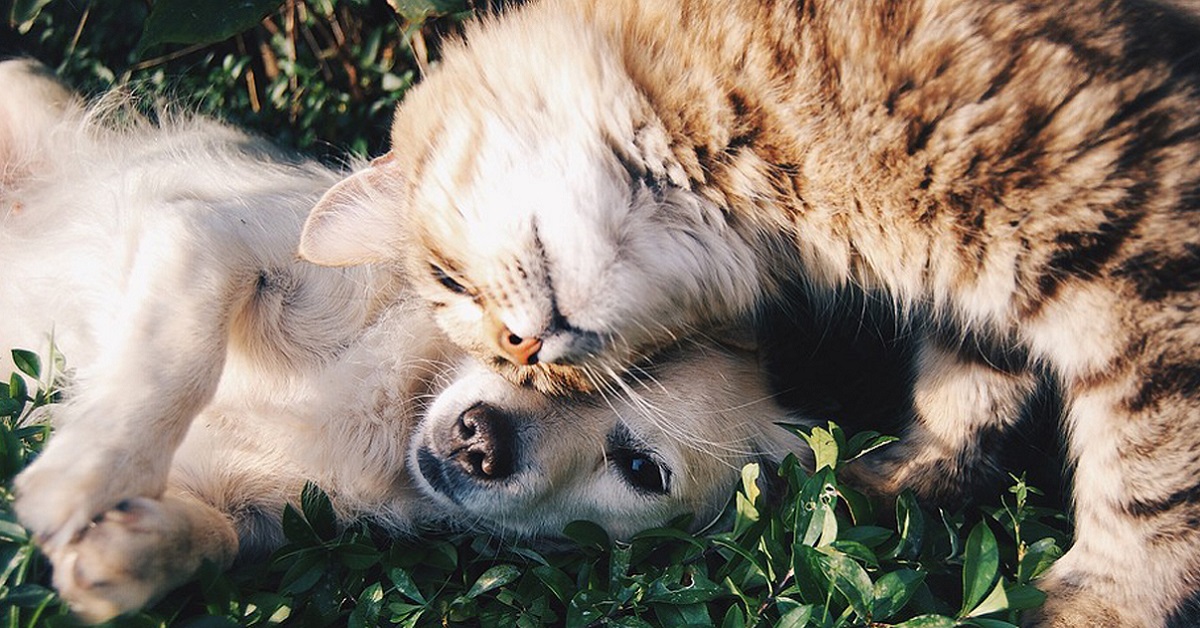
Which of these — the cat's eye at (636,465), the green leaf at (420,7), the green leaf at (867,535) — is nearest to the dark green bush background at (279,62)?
the green leaf at (420,7)

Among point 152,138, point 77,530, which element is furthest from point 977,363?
point 152,138

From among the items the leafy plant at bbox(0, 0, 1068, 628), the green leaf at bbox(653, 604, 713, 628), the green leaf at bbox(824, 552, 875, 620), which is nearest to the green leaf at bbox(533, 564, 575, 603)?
the leafy plant at bbox(0, 0, 1068, 628)

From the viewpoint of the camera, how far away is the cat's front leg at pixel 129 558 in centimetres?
204

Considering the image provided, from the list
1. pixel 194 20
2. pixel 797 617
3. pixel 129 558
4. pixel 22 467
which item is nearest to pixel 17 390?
pixel 22 467

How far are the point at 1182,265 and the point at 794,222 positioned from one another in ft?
2.41

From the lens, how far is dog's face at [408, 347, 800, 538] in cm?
261

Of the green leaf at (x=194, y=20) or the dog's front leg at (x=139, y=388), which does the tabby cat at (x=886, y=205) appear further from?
the green leaf at (x=194, y=20)

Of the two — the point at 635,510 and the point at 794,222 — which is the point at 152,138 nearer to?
the point at 635,510

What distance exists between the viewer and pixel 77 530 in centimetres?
209

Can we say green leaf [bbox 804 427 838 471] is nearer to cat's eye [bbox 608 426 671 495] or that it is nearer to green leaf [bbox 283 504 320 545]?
cat's eye [bbox 608 426 671 495]

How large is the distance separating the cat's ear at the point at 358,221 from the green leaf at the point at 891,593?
1413 millimetres

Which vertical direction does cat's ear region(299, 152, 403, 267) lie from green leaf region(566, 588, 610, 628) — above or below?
above

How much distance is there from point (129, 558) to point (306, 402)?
766mm

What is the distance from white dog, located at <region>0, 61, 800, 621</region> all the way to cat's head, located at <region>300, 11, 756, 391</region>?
20cm
